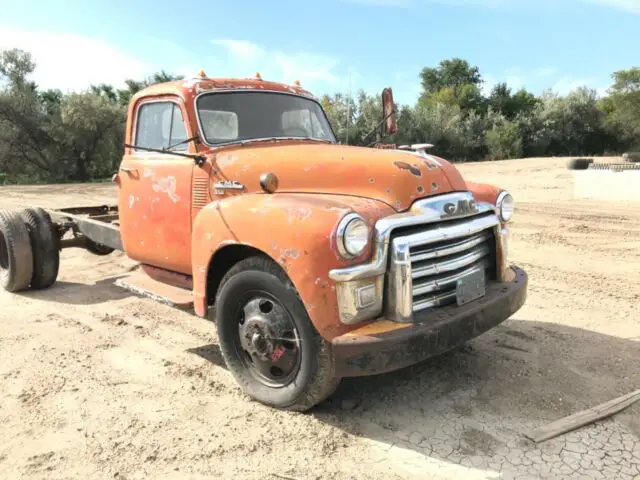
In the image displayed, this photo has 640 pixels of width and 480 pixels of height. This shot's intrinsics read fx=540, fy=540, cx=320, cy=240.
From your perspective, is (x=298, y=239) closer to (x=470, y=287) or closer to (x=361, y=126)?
(x=470, y=287)

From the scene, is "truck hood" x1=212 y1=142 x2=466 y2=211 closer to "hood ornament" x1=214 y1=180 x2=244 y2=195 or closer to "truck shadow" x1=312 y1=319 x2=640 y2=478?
"hood ornament" x1=214 y1=180 x2=244 y2=195

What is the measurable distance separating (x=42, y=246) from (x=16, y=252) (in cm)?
28

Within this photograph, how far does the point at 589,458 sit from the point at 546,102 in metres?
39.4

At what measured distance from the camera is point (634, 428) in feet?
10.4

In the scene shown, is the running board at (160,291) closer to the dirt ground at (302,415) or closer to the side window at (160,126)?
the dirt ground at (302,415)

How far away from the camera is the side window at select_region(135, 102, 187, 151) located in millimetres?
4418

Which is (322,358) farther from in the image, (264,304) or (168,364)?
(168,364)

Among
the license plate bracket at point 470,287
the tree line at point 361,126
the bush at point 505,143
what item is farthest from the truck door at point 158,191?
the bush at point 505,143

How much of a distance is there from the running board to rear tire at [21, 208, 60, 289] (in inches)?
79.2

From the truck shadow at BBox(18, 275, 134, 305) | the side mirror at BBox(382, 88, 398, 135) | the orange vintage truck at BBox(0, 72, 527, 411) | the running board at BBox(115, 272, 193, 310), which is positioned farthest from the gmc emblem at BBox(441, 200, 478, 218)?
the truck shadow at BBox(18, 275, 134, 305)

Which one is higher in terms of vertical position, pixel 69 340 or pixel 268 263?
pixel 268 263

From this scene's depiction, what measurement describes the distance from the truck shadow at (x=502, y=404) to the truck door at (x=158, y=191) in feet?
5.96

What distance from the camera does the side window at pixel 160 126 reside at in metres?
4.42

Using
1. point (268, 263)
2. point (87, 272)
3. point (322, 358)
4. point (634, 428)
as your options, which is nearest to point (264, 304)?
point (268, 263)
